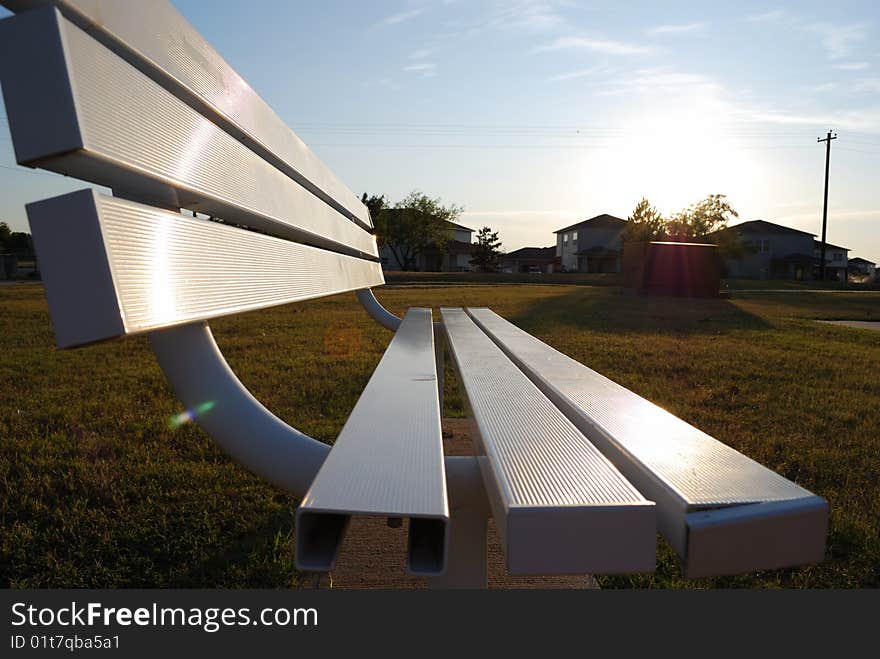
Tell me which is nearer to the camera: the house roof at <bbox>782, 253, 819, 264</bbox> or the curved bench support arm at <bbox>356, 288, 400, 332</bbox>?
the curved bench support arm at <bbox>356, 288, 400, 332</bbox>

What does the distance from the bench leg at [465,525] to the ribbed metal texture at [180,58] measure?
72 cm

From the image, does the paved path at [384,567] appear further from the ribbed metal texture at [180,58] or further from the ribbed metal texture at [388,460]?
the ribbed metal texture at [180,58]

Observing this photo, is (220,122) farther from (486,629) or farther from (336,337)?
(336,337)

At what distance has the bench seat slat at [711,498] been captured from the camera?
0.68 metres

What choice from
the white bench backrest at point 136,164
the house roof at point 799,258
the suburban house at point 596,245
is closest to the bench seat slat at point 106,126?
the white bench backrest at point 136,164

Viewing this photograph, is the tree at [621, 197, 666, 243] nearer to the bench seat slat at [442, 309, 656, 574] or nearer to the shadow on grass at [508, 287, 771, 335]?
the shadow on grass at [508, 287, 771, 335]

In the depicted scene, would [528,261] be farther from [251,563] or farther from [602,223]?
[251,563]

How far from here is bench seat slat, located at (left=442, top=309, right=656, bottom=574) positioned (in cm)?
66

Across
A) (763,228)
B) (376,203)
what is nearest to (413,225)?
(376,203)

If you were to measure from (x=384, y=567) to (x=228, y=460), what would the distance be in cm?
106

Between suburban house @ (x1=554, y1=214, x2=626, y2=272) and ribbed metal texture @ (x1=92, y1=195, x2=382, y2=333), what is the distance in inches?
2252

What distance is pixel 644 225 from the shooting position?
45594 mm

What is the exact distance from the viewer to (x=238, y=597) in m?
1.60

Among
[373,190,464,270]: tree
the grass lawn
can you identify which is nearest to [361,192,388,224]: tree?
[373,190,464,270]: tree
